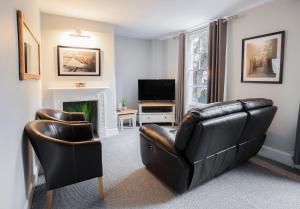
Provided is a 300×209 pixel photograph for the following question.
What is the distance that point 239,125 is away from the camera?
2.04 metres

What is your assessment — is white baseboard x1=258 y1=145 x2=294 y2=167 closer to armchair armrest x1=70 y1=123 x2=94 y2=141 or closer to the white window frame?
the white window frame

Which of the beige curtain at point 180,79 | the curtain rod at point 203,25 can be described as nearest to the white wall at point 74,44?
the beige curtain at point 180,79

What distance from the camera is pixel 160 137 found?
216 cm

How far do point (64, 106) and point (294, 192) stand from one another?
408 centimetres

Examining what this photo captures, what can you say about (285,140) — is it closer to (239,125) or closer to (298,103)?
(298,103)

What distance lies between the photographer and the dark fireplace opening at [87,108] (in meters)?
4.03

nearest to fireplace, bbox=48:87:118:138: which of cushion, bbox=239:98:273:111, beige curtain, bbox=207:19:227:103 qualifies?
beige curtain, bbox=207:19:227:103

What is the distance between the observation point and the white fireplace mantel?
361 centimetres

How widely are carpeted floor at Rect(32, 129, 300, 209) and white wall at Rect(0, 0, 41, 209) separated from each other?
0.52m

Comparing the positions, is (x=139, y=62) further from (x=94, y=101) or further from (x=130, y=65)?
(x=94, y=101)

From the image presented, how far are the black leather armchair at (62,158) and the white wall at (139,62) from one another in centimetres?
345

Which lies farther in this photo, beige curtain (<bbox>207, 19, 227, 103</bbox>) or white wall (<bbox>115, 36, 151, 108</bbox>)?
white wall (<bbox>115, 36, 151, 108</bbox>)

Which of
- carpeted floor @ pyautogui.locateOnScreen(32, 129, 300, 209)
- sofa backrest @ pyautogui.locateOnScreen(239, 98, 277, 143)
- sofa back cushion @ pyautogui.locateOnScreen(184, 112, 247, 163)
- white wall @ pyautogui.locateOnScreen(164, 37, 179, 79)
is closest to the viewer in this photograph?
sofa back cushion @ pyautogui.locateOnScreen(184, 112, 247, 163)

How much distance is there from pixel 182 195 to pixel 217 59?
269 centimetres
